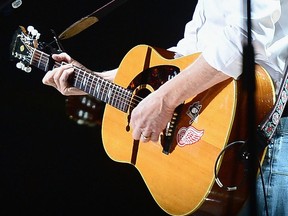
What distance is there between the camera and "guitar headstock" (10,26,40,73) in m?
1.87

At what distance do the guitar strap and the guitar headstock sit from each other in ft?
3.53

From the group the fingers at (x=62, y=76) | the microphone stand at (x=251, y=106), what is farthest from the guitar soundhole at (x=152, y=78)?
the microphone stand at (x=251, y=106)

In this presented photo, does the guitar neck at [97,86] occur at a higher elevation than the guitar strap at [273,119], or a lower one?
lower

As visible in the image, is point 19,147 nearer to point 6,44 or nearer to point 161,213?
point 6,44

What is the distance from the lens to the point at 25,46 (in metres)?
1.89

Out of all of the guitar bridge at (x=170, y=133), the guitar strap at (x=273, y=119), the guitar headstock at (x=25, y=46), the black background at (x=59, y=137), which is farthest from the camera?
the black background at (x=59, y=137)

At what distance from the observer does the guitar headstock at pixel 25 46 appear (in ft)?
6.14

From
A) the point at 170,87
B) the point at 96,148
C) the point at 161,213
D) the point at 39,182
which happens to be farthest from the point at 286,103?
the point at 39,182

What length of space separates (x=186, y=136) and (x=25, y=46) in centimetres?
88

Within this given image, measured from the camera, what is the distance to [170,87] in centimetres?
137

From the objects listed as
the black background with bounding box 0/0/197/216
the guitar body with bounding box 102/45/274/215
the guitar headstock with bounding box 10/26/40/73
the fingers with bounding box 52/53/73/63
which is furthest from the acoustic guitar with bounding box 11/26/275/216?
the black background with bounding box 0/0/197/216

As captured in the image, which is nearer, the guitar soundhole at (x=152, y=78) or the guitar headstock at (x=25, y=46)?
the guitar soundhole at (x=152, y=78)

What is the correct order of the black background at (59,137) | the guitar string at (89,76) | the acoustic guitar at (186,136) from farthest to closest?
the black background at (59,137) < the guitar string at (89,76) < the acoustic guitar at (186,136)

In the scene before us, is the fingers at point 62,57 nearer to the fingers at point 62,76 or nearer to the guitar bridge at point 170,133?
the fingers at point 62,76
